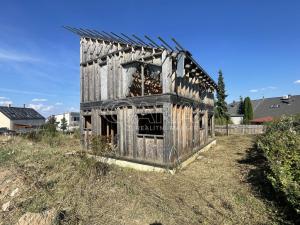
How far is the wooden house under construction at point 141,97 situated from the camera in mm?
9578

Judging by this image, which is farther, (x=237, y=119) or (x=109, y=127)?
(x=237, y=119)

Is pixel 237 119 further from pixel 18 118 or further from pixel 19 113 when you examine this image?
pixel 19 113

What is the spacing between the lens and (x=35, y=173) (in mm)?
8953

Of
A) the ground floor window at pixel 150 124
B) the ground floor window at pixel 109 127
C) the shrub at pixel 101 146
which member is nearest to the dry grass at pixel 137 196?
the shrub at pixel 101 146

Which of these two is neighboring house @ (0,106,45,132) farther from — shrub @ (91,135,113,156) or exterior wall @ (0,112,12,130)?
shrub @ (91,135,113,156)

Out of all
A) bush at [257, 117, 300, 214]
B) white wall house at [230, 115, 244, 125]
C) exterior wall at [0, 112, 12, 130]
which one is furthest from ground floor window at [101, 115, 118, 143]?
exterior wall at [0, 112, 12, 130]

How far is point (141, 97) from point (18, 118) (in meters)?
43.4

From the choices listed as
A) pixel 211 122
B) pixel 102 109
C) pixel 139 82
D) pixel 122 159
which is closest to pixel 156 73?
pixel 139 82

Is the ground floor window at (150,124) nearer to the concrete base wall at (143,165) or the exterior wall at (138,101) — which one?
the exterior wall at (138,101)

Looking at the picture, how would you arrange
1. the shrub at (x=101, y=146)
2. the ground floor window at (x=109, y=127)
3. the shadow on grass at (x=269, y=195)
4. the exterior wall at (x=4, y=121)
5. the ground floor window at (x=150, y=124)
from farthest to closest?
the exterior wall at (x=4, y=121) < the ground floor window at (x=150, y=124) < the ground floor window at (x=109, y=127) < the shrub at (x=101, y=146) < the shadow on grass at (x=269, y=195)

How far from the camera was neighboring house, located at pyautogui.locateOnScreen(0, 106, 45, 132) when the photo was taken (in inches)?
1676

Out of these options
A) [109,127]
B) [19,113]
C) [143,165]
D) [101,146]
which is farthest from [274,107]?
[19,113]

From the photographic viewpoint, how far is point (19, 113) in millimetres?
47312

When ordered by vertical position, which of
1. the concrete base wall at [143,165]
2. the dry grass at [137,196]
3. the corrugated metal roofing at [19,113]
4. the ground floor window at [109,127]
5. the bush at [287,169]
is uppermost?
the corrugated metal roofing at [19,113]
